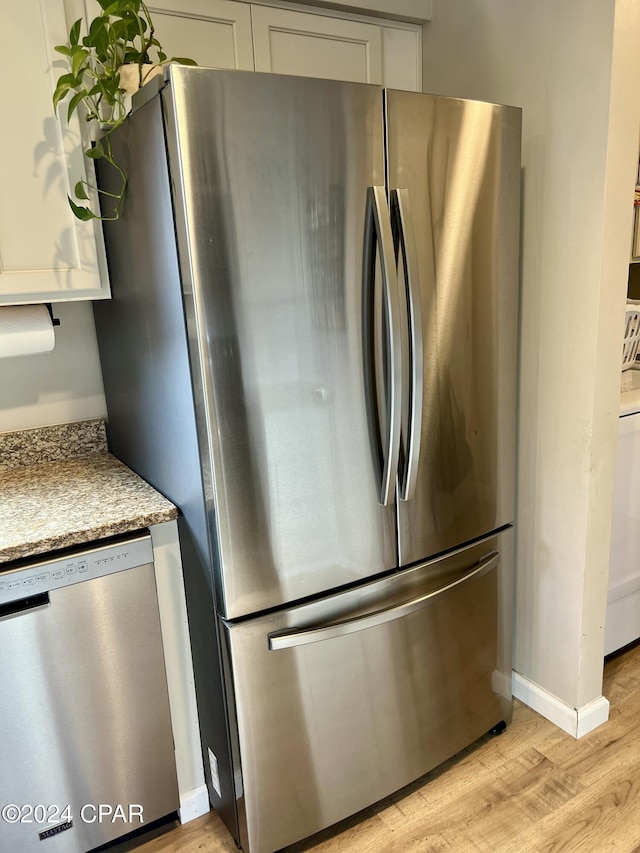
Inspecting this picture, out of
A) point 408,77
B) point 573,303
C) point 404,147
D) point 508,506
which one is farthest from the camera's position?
point 408,77

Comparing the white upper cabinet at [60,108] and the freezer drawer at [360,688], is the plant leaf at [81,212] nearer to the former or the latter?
the white upper cabinet at [60,108]

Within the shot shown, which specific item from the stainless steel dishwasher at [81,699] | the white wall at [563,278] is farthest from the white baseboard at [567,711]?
the stainless steel dishwasher at [81,699]

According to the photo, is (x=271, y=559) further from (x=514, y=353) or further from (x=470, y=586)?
(x=514, y=353)

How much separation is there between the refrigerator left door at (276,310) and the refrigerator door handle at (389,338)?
0.06 ft

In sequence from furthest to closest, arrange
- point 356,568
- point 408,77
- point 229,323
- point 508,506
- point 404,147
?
1. point 408,77
2. point 508,506
3. point 356,568
4. point 404,147
5. point 229,323

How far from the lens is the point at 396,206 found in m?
1.41

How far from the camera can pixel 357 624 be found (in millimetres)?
1531

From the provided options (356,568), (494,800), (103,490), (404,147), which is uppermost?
(404,147)

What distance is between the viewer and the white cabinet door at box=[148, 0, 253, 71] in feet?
5.52

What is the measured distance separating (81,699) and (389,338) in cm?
108

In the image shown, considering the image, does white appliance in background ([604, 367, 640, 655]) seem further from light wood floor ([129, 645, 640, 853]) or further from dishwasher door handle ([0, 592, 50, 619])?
dishwasher door handle ([0, 592, 50, 619])

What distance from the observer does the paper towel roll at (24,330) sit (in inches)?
61.7

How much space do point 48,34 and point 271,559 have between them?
50.6 inches

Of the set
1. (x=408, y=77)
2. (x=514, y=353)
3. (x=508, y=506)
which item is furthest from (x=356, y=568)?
(x=408, y=77)
